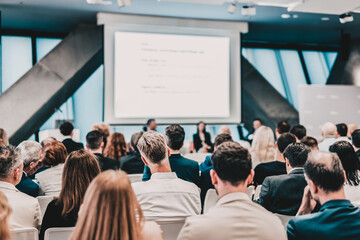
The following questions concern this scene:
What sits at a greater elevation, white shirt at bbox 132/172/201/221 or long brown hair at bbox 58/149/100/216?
long brown hair at bbox 58/149/100/216

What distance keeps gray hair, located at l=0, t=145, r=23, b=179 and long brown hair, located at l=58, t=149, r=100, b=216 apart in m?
0.50

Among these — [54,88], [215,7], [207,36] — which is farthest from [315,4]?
[54,88]

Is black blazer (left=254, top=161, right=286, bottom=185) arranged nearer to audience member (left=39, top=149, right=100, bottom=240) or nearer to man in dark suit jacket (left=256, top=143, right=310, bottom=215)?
man in dark suit jacket (left=256, top=143, right=310, bottom=215)

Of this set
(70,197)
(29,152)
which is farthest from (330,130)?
(70,197)

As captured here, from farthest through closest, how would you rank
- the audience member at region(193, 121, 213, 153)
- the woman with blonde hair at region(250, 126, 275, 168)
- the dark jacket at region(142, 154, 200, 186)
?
the audience member at region(193, 121, 213, 153), the woman with blonde hair at region(250, 126, 275, 168), the dark jacket at region(142, 154, 200, 186)

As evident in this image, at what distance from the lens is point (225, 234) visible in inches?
58.9

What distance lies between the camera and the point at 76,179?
6.81ft

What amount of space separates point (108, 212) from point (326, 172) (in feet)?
3.74

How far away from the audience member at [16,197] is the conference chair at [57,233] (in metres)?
0.34

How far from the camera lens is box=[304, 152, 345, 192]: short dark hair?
180 centimetres

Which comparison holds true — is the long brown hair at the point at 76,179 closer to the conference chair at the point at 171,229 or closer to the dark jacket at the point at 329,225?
the conference chair at the point at 171,229

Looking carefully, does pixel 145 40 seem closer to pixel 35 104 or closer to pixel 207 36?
pixel 207 36

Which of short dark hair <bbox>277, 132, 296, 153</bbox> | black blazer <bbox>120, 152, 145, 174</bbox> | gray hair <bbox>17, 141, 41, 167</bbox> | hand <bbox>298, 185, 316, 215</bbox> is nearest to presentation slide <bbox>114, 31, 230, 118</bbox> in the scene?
black blazer <bbox>120, 152, 145, 174</bbox>

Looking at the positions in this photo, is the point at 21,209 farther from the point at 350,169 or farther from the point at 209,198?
the point at 350,169
